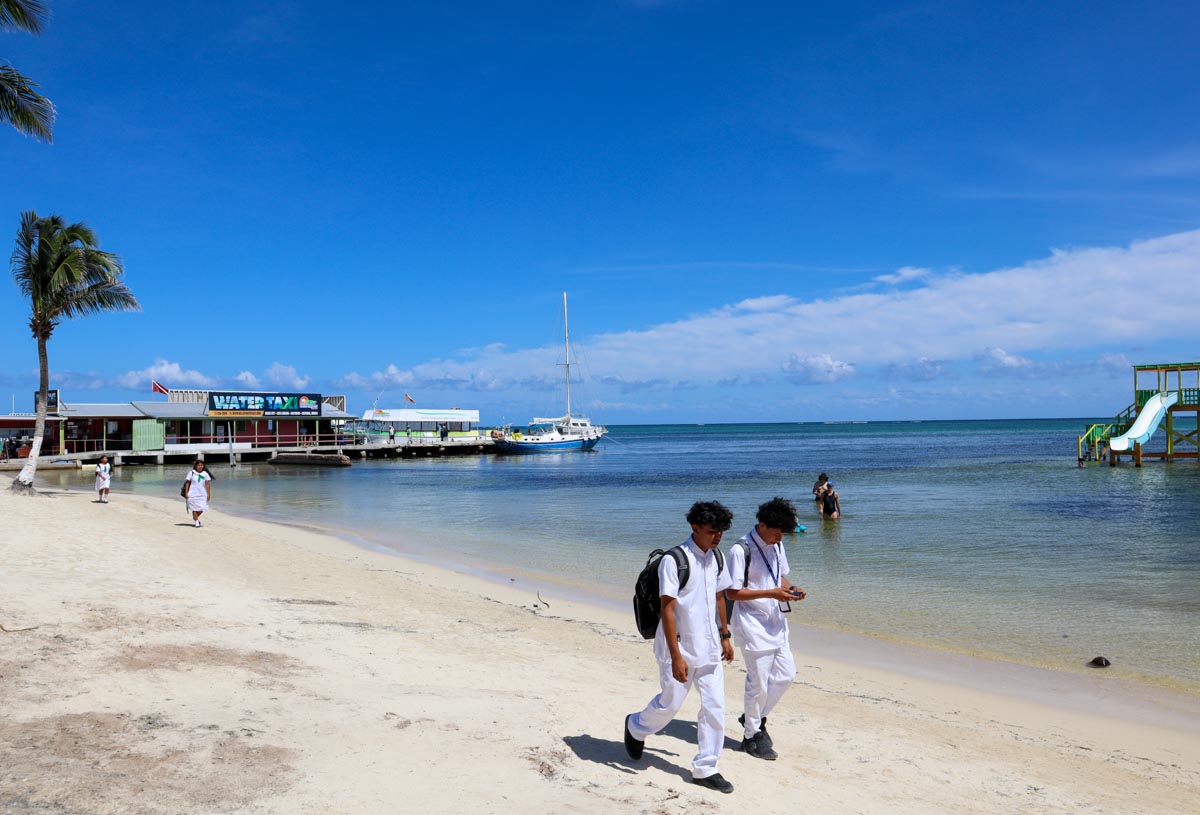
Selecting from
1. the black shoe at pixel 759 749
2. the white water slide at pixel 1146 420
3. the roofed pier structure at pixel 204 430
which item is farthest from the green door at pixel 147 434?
the black shoe at pixel 759 749

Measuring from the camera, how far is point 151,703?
5668 mm

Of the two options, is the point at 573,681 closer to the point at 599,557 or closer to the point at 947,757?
the point at 947,757

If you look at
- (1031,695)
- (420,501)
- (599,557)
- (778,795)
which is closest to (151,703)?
(778,795)

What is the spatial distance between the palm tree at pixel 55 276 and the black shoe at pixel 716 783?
80.9 ft

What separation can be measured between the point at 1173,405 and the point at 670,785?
49877mm

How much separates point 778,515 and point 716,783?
65.9 inches

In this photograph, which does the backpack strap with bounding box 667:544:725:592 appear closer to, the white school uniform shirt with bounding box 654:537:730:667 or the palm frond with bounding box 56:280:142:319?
the white school uniform shirt with bounding box 654:537:730:667

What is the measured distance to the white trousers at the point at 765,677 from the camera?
5535mm

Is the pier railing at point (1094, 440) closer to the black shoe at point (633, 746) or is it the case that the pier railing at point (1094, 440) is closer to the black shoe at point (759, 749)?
the black shoe at point (759, 749)

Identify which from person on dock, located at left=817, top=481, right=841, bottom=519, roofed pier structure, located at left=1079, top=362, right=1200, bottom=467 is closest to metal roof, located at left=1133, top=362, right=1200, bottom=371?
roofed pier structure, located at left=1079, top=362, right=1200, bottom=467

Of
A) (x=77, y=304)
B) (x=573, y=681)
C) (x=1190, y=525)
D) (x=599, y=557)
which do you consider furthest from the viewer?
(x=77, y=304)

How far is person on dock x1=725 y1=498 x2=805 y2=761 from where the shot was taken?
17.7 ft

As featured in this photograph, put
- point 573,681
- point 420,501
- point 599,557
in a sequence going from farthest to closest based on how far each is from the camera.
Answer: point 420,501 < point 599,557 < point 573,681

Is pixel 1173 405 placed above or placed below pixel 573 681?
above
